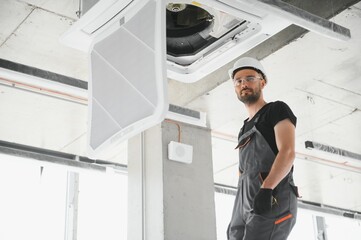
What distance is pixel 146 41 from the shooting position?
8.50 feet

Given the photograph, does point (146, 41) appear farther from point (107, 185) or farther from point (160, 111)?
point (107, 185)

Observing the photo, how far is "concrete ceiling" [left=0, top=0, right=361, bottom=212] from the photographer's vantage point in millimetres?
3570

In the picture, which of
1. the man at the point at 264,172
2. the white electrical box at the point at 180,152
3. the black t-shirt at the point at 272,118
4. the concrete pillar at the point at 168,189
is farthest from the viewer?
the white electrical box at the point at 180,152

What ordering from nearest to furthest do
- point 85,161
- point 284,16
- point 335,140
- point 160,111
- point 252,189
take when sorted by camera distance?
point 160,111
point 252,189
point 284,16
point 335,140
point 85,161

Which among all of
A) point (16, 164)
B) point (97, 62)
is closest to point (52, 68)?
point (97, 62)

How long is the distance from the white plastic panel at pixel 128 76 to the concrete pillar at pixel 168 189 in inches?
41.3

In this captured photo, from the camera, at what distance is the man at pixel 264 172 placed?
248 cm

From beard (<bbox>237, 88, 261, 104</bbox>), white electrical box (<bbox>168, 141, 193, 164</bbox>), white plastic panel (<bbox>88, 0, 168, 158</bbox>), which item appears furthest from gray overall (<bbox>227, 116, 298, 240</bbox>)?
white electrical box (<bbox>168, 141, 193, 164</bbox>)

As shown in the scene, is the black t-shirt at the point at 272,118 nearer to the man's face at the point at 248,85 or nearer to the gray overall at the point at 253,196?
the gray overall at the point at 253,196

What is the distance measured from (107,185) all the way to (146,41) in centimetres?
348

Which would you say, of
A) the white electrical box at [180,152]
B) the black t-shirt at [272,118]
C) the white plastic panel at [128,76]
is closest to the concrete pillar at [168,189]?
the white electrical box at [180,152]

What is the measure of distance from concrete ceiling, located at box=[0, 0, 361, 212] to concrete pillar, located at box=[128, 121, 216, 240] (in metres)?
0.37

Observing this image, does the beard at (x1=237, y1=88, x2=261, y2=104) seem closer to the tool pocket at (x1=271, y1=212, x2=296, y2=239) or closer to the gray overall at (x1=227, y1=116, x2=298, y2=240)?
the gray overall at (x1=227, y1=116, x2=298, y2=240)

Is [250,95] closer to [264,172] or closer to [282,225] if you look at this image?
[264,172]
